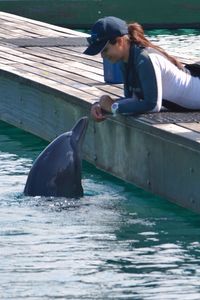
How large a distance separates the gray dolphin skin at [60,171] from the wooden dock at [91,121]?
17.7 inches

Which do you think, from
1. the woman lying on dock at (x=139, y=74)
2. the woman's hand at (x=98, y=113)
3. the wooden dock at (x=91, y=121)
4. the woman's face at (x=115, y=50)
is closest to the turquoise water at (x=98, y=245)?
the wooden dock at (x=91, y=121)

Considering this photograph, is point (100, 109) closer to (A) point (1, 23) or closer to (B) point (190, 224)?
(B) point (190, 224)

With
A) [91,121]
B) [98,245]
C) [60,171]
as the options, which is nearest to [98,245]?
[98,245]

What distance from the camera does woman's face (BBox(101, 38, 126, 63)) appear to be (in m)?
8.87

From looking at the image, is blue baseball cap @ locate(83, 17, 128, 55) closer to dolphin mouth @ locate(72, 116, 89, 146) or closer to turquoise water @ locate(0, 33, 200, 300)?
dolphin mouth @ locate(72, 116, 89, 146)

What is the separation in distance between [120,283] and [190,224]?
155cm

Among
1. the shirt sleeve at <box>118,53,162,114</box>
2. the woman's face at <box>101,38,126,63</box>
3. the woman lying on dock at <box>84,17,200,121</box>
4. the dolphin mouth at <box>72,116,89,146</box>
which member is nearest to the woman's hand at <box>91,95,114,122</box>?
the woman lying on dock at <box>84,17,200,121</box>

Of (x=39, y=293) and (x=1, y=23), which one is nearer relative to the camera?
(x=39, y=293)

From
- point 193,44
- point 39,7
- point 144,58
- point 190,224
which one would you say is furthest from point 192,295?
point 39,7

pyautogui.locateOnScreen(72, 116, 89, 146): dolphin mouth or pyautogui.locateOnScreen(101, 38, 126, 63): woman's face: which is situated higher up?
pyautogui.locateOnScreen(101, 38, 126, 63): woman's face

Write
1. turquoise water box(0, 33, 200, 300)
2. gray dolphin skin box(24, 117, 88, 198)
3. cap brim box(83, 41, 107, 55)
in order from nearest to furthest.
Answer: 1. turquoise water box(0, 33, 200, 300)
2. cap brim box(83, 41, 107, 55)
3. gray dolphin skin box(24, 117, 88, 198)

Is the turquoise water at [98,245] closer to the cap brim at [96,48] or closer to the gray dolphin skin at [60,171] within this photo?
the gray dolphin skin at [60,171]

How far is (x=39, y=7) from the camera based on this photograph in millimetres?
21969

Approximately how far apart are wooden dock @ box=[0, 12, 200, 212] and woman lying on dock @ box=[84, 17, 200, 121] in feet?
0.43
